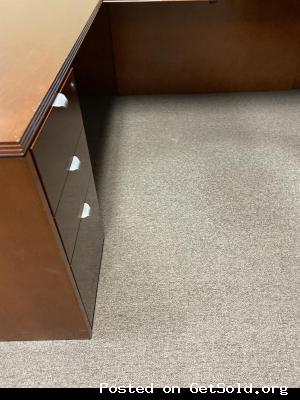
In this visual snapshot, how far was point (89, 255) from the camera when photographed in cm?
117

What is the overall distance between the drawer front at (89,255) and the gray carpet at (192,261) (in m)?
0.07

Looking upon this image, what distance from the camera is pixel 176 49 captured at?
2.37 m

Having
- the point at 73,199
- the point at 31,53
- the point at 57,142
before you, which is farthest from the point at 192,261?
the point at 31,53

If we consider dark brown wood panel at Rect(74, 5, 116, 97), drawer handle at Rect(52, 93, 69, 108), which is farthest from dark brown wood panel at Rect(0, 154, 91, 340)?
dark brown wood panel at Rect(74, 5, 116, 97)

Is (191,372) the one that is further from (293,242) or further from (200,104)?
(200,104)

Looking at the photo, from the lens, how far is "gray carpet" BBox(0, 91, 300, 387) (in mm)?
1074

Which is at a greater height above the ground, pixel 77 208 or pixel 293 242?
pixel 77 208

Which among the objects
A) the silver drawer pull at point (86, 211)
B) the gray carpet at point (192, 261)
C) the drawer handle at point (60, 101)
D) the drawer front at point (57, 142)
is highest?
the drawer handle at point (60, 101)

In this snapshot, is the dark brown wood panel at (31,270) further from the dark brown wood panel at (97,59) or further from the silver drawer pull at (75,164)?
the dark brown wood panel at (97,59)

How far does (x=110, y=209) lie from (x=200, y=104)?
4.21 ft

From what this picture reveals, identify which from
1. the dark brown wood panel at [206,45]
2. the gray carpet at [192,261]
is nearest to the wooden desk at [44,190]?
the gray carpet at [192,261]

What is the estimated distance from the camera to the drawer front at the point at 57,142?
72cm

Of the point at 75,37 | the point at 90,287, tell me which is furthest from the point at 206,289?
the point at 75,37

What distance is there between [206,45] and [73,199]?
6.22 ft
